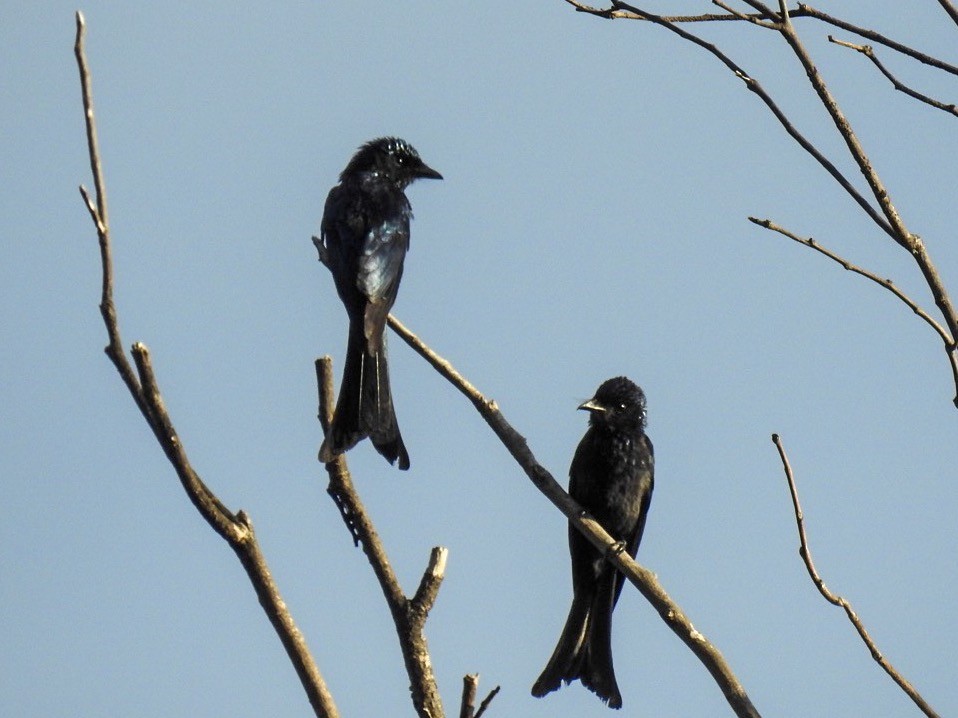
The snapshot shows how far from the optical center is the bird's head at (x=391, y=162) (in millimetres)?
7270

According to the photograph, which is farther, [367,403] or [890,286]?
[367,403]

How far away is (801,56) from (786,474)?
0.95 m

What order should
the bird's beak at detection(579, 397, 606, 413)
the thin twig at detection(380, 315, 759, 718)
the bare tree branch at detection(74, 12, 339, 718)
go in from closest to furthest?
the bare tree branch at detection(74, 12, 339, 718)
the thin twig at detection(380, 315, 759, 718)
the bird's beak at detection(579, 397, 606, 413)

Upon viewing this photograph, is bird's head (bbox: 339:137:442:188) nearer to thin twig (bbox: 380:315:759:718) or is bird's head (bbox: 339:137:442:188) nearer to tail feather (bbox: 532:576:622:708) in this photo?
tail feather (bbox: 532:576:622:708)

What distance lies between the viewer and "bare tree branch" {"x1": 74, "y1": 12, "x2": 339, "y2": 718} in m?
2.75

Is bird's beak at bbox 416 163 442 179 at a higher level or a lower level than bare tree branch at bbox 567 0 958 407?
higher

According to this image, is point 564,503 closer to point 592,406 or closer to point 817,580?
point 817,580

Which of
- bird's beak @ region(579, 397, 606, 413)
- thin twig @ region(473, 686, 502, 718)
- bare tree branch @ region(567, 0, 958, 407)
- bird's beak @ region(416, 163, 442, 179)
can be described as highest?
bird's beak @ region(416, 163, 442, 179)

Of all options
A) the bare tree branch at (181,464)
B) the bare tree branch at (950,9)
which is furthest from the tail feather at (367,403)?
the bare tree branch at (950,9)

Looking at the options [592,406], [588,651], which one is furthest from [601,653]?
[592,406]

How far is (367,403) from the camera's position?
5.40 meters

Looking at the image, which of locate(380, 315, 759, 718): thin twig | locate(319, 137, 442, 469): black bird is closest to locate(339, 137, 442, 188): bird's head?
locate(319, 137, 442, 469): black bird

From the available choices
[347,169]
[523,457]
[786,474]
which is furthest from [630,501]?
[786,474]

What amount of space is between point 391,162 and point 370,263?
49.5 inches
